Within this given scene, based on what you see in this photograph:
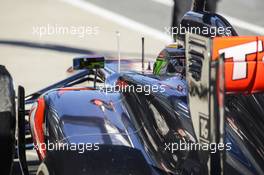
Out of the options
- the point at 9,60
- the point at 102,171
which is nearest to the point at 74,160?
the point at 102,171

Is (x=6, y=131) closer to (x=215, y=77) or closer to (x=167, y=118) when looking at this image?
(x=167, y=118)

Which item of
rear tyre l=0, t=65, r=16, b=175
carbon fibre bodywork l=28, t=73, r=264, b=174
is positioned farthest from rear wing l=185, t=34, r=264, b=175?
rear tyre l=0, t=65, r=16, b=175

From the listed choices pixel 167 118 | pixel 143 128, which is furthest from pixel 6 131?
pixel 167 118

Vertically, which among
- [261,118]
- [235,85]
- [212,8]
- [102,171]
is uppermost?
[212,8]

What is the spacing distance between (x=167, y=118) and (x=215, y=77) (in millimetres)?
868

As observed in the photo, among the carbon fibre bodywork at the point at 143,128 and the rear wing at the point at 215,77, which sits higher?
the rear wing at the point at 215,77

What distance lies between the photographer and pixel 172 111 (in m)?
2.37

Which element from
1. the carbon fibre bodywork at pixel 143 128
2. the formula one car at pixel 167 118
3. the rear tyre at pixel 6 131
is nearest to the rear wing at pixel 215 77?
the formula one car at pixel 167 118

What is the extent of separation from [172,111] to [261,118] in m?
0.39

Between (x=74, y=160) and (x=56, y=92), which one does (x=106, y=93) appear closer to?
(x=56, y=92)

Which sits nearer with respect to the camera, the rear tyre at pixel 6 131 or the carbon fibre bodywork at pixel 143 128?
the carbon fibre bodywork at pixel 143 128

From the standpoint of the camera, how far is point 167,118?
2375 millimetres

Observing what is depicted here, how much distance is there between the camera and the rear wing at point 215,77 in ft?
5.09

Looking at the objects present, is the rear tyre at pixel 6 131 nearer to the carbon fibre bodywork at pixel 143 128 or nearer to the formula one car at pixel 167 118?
the formula one car at pixel 167 118
